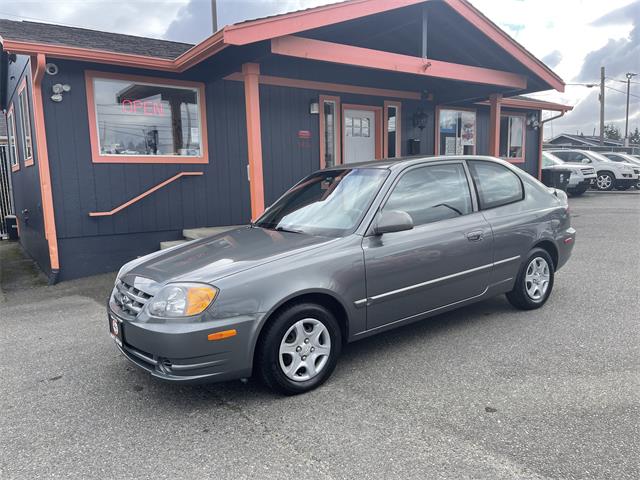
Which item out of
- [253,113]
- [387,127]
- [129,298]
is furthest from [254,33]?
[387,127]

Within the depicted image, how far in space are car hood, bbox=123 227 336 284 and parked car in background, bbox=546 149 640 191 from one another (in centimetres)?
1769

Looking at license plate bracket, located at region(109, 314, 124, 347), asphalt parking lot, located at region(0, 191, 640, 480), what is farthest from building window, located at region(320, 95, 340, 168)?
license plate bracket, located at region(109, 314, 124, 347)

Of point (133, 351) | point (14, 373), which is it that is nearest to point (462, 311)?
point (133, 351)

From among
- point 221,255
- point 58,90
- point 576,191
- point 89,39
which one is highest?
point 89,39

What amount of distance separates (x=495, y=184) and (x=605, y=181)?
57.1 feet

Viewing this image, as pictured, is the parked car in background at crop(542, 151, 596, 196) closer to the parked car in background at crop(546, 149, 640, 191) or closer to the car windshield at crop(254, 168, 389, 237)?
the parked car in background at crop(546, 149, 640, 191)

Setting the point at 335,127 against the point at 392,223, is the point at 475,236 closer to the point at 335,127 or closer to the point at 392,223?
the point at 392,223

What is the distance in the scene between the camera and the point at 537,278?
4836 millimetres

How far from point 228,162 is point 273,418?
625 cm

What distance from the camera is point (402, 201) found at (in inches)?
153

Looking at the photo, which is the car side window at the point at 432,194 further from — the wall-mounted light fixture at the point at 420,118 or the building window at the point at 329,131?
the wall-mounted light fixture at the point at 420,118

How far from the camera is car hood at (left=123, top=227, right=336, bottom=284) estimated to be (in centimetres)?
312

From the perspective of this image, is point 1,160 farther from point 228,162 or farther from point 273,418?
point 273,418

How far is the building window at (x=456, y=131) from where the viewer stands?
38.7ft
